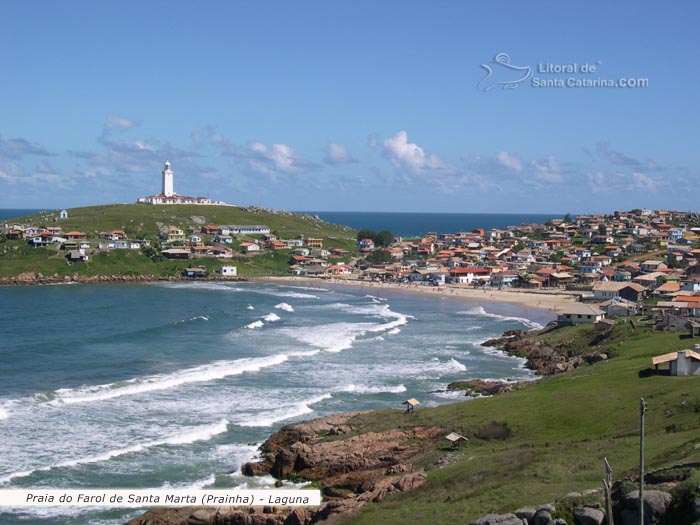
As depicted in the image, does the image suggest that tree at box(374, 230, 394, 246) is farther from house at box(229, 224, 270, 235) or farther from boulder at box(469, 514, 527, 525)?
boulder at box(469, 514, 527, 525)

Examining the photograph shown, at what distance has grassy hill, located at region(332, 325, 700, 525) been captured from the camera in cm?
2072

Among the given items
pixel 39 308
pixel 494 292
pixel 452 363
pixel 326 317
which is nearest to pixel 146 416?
pixel 452 363

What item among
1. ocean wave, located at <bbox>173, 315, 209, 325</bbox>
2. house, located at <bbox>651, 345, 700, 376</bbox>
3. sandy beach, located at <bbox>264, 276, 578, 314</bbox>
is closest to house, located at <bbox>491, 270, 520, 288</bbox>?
sandy beach, located at <bbox>264, 276, 578, 314</bbox>

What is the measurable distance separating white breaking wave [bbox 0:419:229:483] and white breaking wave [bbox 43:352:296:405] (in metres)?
8.04

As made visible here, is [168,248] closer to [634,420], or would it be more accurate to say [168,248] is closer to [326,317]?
[326,317]

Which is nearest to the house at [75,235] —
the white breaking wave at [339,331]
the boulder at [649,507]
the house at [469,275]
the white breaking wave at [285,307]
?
the white breaking wave at [285,307]

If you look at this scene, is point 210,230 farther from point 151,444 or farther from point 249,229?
point 151,444

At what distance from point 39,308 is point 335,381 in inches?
1642

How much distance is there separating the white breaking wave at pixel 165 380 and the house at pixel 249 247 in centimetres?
7465

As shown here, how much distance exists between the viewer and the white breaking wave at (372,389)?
136 ft

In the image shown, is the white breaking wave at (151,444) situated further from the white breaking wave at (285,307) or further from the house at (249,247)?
the house at (249,247)

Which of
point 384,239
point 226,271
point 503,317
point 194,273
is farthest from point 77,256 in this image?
point 503,317

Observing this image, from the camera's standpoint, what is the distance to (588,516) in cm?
1684

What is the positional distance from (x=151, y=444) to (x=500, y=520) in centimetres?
1863
